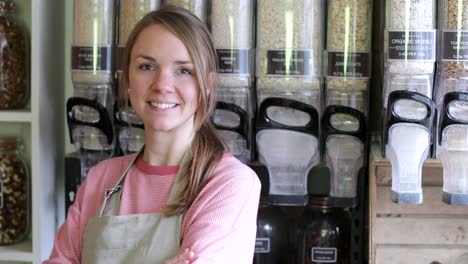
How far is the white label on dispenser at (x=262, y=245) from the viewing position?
5.58 ft

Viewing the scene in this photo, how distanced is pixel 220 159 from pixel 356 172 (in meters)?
0.35

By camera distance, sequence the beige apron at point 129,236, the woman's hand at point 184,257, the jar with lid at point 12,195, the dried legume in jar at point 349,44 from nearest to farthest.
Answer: the woman's hand at point 184,257, the beige apron at point 129,236, the dried legume in jar at point 349,44, the jar with lid at point 12,195

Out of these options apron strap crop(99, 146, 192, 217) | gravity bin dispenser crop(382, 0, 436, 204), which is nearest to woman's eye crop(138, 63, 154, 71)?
apron strap crop(99, 146, 192, 217)

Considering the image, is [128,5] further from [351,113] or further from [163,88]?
[351,113]

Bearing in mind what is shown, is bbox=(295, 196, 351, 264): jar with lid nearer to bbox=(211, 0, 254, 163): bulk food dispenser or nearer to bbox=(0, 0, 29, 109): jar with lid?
bbox=(211, 0, 254, 163): bulk food dispenser

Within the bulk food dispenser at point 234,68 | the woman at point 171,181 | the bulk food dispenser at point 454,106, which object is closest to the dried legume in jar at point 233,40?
the bulk food dispenser at point 234,68

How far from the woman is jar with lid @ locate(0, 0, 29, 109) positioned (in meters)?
0.56

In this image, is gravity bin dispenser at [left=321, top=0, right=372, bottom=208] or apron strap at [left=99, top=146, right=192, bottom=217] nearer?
apron strap at [left=99, top=146, right=192, bottom=217]

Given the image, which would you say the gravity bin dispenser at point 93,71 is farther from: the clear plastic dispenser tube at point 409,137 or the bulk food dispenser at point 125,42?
the clear plastic dispenser tube at point 409,137

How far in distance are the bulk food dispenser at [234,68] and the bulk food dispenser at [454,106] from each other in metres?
0.42

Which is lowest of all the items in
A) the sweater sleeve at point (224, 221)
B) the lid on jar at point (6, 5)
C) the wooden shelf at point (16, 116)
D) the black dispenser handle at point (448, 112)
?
the sweater sleeve at point (224, 221)

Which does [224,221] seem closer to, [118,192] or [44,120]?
[118,192]

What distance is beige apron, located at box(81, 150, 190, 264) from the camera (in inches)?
54.5

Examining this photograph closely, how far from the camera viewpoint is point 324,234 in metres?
1.69
